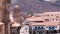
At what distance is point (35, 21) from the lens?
34.2 ft

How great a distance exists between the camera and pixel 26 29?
916 centimetres

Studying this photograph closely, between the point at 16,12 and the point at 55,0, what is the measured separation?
5.53 metres

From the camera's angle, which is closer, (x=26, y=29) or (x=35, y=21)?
(x=26, y=29)

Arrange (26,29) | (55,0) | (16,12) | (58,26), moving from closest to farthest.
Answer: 1. (16,12)
2. (26,29)
3. (58,26)
4. (55,0)

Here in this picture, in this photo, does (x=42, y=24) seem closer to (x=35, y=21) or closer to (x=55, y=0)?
(x=35, y=21)

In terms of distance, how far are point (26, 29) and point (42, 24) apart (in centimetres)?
154

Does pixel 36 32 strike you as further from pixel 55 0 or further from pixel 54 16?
pixel 55 0

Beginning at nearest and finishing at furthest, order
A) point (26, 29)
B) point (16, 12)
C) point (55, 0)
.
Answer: point (16, 12) → point (26, 29) → point (55, 0)

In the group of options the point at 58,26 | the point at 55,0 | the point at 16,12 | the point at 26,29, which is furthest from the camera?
the point at 55,0

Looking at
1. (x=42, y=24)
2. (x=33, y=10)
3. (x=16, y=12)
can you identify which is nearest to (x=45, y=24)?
(x=42, y=24)

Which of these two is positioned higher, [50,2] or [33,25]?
[50,2]

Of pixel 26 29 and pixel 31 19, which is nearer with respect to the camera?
pixel 26 29

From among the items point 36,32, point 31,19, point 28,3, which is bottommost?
point 36,32

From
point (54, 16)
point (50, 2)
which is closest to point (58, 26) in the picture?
point (54, 16)
